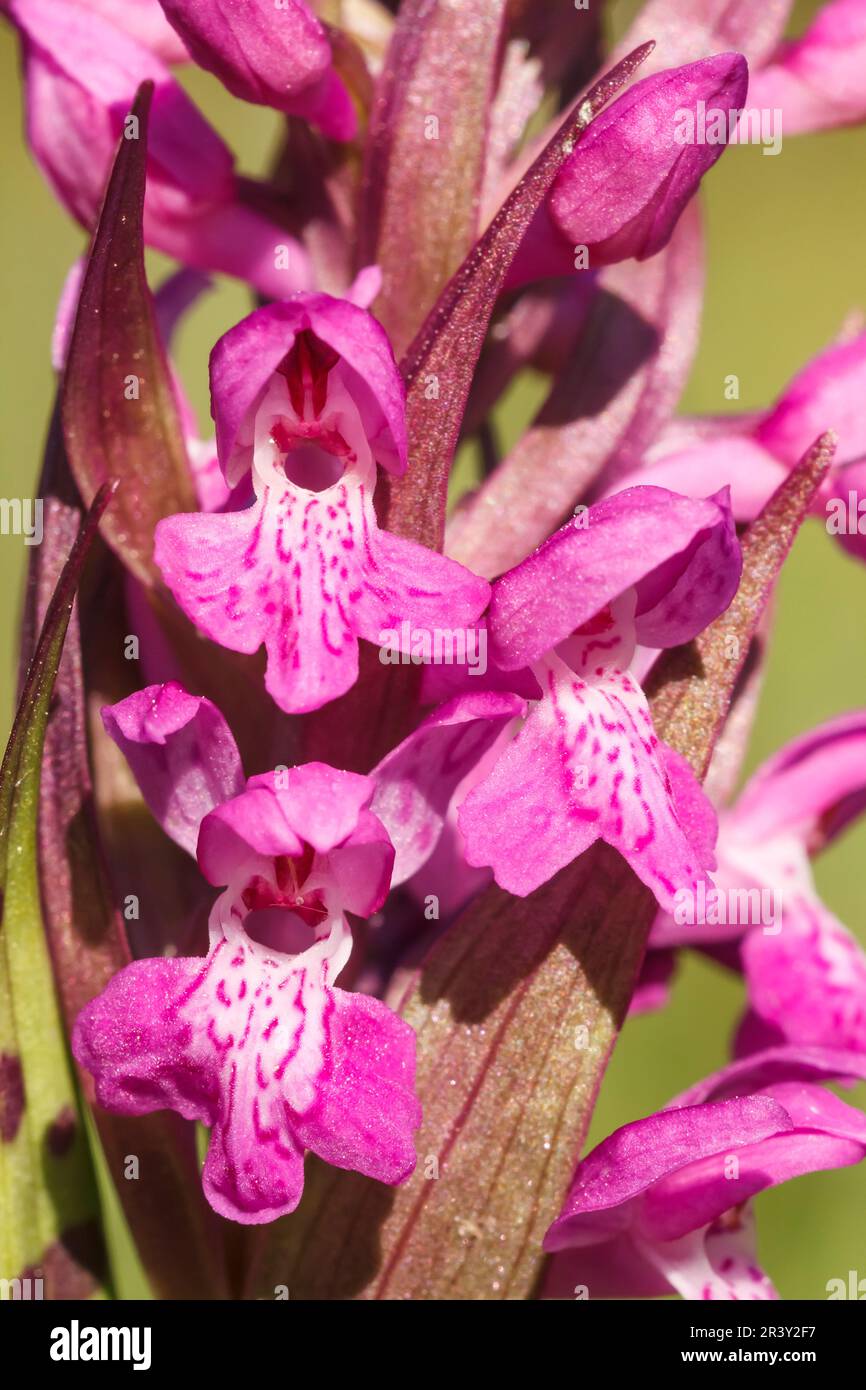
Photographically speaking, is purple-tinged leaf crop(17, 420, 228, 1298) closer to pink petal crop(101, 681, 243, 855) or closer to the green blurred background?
pink petal crop(101, 681, 243, 855)

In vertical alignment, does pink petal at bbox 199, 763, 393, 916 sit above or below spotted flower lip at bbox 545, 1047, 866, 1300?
above

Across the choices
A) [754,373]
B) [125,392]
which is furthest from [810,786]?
[754,373]

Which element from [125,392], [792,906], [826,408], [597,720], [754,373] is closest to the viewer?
[597,720]

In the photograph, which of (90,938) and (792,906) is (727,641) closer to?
(792,906)

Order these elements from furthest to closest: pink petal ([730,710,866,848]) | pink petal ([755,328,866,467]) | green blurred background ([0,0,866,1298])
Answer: green blurred background ([0,0,866,1298]) < pink petal ([730,710,866,848]) < pink petal ([755,328,866,467])

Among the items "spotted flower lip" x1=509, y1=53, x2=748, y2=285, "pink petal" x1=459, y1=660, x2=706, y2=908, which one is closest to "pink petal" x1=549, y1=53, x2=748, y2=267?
"spotted flower lip" x1=509, y1=53, x2=748, y2=285

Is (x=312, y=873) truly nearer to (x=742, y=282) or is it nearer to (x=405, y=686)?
(x=405, y=686)
